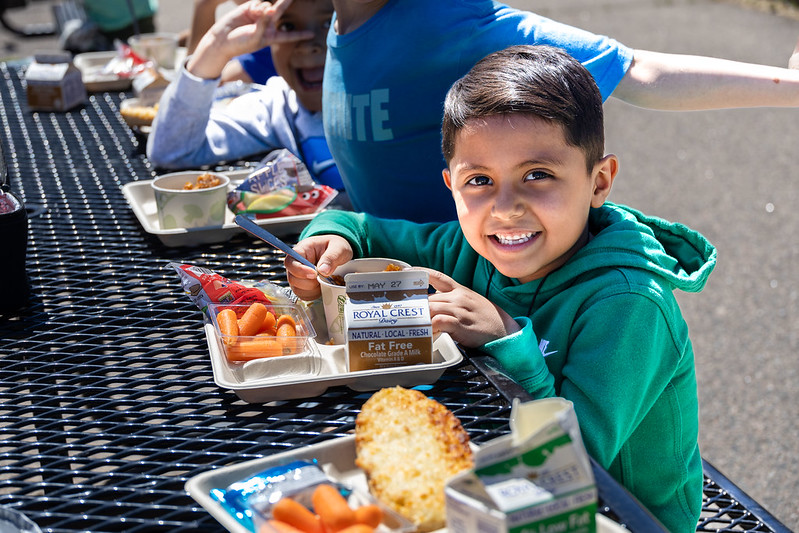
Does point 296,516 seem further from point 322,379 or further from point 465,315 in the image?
point 465,315

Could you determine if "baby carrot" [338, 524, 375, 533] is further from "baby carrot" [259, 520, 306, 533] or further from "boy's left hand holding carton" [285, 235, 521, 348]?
"boy's left hand holding carton" [285, 235, 521, 348]

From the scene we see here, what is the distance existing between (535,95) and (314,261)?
0.57 meters

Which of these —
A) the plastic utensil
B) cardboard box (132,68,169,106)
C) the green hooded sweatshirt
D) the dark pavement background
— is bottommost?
the dark pavement background

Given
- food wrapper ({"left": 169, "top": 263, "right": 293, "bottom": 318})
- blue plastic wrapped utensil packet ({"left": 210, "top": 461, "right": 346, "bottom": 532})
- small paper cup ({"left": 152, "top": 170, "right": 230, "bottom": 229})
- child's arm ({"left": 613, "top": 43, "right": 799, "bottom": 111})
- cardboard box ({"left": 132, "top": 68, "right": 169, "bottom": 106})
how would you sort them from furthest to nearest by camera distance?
cardboard box ({"left": 132, "top": 68, "right": 169, "bottom": 106})
small paper cup ({"left": 152, "top": 170, "right": 230, "bottom": 229})
child's arm ({"left": 613, "top": 43, "right": 799, "bottom": 111})
food wrapper ({"left": 169, "top": 263, "right": 293, "bottom": 318})
blue plastic wrapped utensil packet ({"left": 210, "top": 461, "right": 346, "bottom": 532})

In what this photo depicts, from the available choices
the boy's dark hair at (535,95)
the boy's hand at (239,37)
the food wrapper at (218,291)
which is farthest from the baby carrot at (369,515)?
the boy's hand at (239,37)

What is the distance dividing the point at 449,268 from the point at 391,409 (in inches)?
29.9

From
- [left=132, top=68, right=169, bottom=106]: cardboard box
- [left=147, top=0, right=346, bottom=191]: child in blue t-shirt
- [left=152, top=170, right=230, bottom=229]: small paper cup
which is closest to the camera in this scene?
[left=152, top=170, right=230, bottom=229]: small paper cup

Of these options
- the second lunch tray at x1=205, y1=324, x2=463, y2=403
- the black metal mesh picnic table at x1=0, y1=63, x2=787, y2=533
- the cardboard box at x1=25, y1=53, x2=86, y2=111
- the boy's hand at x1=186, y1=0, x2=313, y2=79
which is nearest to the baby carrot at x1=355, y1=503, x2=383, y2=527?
the black metal mesh picnic table at x1=0, y1=63, x2=787, y2=533

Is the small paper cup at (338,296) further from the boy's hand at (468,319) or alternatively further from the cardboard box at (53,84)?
the cardboard box at (53,84)

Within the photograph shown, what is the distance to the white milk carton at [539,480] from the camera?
821mm

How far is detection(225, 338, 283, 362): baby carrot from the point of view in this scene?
53.2 inches

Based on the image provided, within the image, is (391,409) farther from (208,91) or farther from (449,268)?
(208,91)

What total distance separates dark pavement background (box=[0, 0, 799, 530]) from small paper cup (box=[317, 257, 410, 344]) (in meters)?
1.92

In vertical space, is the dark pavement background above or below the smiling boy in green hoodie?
below
